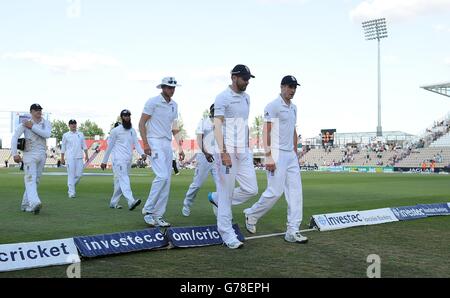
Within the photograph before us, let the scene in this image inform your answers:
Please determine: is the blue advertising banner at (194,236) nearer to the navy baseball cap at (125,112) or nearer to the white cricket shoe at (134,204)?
the white cricket shoe at (134,204)

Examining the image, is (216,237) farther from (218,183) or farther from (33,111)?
(33,111)

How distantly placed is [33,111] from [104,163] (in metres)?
2.70

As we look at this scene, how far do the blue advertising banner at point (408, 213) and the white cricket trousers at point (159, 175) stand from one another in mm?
4595

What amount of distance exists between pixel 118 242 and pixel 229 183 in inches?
70.5

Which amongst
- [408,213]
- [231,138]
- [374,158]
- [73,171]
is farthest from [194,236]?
[374,158]

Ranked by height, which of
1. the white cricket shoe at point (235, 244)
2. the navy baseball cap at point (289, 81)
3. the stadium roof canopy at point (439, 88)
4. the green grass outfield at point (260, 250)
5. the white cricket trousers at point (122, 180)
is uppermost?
the stadium roof canopy at point (439, 88)

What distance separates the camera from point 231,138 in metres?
7.33

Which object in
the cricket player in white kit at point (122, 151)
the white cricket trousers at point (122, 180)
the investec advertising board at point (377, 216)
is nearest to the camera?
the investec advertising board at point (377, 216)

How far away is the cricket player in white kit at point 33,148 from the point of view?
33.9 feet

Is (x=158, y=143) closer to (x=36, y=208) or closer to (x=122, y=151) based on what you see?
(x=36, y=208)

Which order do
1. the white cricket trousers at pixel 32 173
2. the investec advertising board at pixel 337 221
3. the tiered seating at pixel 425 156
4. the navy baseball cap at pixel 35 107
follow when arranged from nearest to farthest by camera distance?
the investec advertising board at pixel 337 221 < the white cricket trousers at pixel 32 173 < the navy baseball cap at pixel 35 107 < the tiered seating at pixel 425 156

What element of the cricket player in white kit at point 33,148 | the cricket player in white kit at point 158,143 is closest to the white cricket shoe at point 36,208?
the cricket player in white kit at point 33,148

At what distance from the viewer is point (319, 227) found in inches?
338
